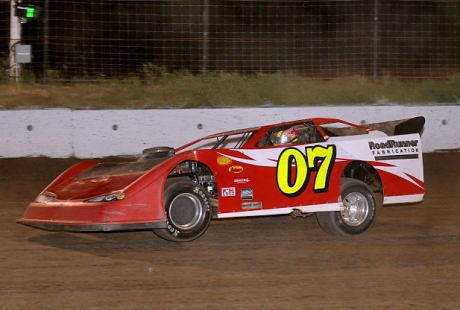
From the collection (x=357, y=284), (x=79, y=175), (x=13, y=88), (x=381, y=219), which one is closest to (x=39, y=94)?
(x=13, y=88)

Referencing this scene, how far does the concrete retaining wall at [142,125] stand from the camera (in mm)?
11914

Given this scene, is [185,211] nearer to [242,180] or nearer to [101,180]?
[242,180]

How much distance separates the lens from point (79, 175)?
24.9 feet

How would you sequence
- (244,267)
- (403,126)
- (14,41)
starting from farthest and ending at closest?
(14,41) < (403,126) < (244,267)

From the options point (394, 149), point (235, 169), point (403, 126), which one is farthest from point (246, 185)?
point (403, 126)

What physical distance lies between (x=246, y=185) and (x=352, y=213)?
121 cm

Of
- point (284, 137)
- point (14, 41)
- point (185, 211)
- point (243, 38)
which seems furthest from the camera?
point (243, 38)

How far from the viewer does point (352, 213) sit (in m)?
7.72

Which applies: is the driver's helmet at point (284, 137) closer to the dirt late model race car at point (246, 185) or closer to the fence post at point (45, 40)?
the dirt late model race car at point (246, 185)

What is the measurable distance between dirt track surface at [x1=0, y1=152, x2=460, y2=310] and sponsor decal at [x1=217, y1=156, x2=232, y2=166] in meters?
0.75

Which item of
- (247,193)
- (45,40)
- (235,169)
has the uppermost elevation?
(45,40)

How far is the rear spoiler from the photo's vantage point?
8.17 metres

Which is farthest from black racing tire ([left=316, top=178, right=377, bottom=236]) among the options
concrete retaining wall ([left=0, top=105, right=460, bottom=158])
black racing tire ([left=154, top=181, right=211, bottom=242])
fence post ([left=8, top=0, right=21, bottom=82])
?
fence post ([left=8, top=0, right=21, bottom=82])

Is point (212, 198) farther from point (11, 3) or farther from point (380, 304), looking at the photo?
point (11, 3)
